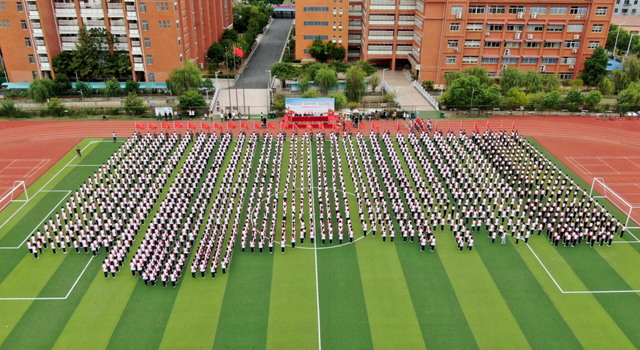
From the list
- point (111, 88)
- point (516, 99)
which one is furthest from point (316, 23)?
point (516, 99)

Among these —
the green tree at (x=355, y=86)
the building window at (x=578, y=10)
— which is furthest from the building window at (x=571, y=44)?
the green tree at (x=355, y=86)

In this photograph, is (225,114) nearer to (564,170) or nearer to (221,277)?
(221,277)

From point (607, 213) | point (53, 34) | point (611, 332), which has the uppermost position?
point (53, 34)

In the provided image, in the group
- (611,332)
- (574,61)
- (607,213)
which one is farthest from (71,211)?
(574,61)

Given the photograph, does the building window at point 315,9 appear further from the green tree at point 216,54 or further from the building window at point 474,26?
the building window at point 474,26

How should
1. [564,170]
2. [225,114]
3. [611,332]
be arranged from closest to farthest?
[611,332]
[564,170]
[225,114]

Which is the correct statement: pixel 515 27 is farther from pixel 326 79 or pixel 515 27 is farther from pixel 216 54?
pixel 216 54
